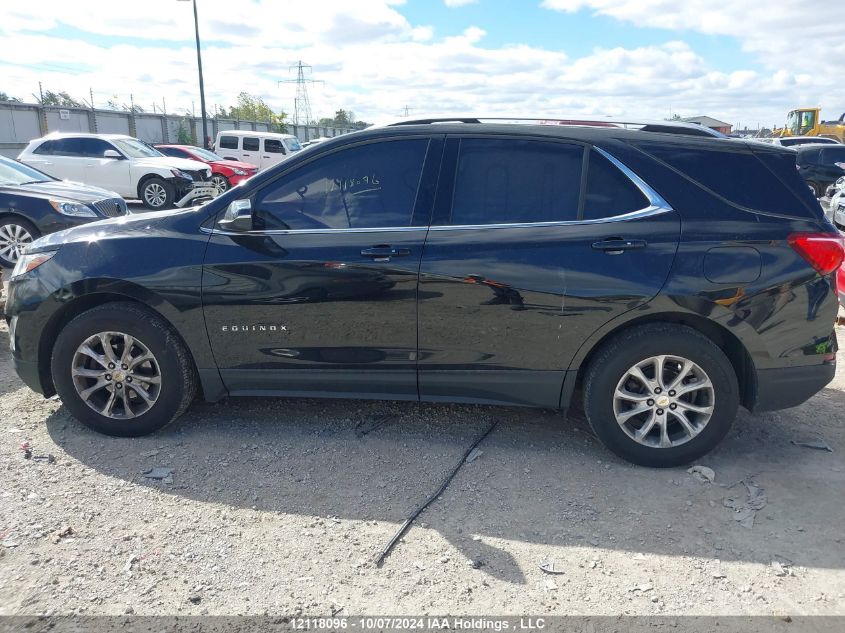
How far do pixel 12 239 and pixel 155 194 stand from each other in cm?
728

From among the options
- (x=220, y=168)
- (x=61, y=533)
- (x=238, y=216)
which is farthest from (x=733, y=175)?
(x=220, y=168)

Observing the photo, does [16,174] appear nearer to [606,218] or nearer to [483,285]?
[483,285]

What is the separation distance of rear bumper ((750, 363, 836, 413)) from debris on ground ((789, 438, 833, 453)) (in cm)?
55

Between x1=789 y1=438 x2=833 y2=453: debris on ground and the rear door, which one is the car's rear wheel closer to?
the rear door

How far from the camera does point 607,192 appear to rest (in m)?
3.64

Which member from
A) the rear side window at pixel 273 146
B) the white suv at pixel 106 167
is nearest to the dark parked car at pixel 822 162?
the rear side window at pixel 273 146

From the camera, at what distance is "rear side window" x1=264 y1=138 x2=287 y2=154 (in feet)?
81.8

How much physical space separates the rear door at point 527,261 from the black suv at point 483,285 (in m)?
0.01

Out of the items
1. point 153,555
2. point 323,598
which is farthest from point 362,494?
point 153,555

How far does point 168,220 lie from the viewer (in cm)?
395

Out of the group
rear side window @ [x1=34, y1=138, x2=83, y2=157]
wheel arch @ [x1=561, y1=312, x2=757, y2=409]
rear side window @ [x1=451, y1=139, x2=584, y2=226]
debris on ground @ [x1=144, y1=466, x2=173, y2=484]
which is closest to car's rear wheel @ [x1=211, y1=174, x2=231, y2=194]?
rear side window @ [x1=34, y1=138, x2=83, y2=157]

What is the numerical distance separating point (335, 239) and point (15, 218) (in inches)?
274

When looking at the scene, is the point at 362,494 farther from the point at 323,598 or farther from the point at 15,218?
the point at 15,218

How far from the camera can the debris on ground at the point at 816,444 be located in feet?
13.1
